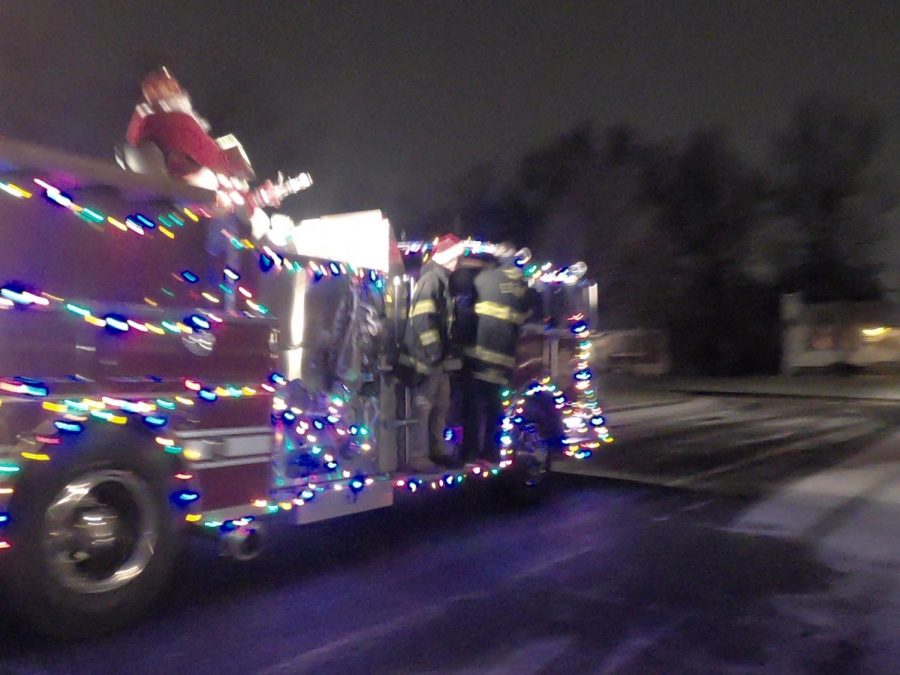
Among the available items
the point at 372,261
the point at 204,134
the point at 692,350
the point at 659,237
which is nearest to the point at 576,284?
the point at 372,261

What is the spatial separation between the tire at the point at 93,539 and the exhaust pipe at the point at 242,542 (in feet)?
1.00

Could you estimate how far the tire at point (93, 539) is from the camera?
4820 mm

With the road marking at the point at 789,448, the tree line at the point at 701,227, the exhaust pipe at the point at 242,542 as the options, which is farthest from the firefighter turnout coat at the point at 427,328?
the tree line at the point at 701,227

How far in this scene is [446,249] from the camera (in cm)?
817

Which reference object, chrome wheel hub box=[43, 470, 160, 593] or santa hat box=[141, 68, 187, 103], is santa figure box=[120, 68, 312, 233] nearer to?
santa hat box=[141, 68, 187, 103]

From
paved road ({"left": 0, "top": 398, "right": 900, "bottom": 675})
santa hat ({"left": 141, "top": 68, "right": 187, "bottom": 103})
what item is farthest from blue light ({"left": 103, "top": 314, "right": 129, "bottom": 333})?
santa hat ({"left": 141, "top": 68, "right": 187, "bottom": 103})

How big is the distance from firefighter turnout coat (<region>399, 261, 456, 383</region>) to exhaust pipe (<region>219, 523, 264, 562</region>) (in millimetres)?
2236

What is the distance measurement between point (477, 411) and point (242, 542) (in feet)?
9.98

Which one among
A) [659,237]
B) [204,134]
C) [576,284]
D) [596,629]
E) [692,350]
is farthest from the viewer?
[692,350]

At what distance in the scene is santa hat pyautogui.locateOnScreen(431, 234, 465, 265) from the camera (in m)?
8.10

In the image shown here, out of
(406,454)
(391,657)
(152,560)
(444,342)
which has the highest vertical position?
(444,342)

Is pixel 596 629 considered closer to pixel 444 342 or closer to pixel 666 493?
pixel 444 342

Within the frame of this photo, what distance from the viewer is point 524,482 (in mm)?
9305

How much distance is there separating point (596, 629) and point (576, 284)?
5.06 m
